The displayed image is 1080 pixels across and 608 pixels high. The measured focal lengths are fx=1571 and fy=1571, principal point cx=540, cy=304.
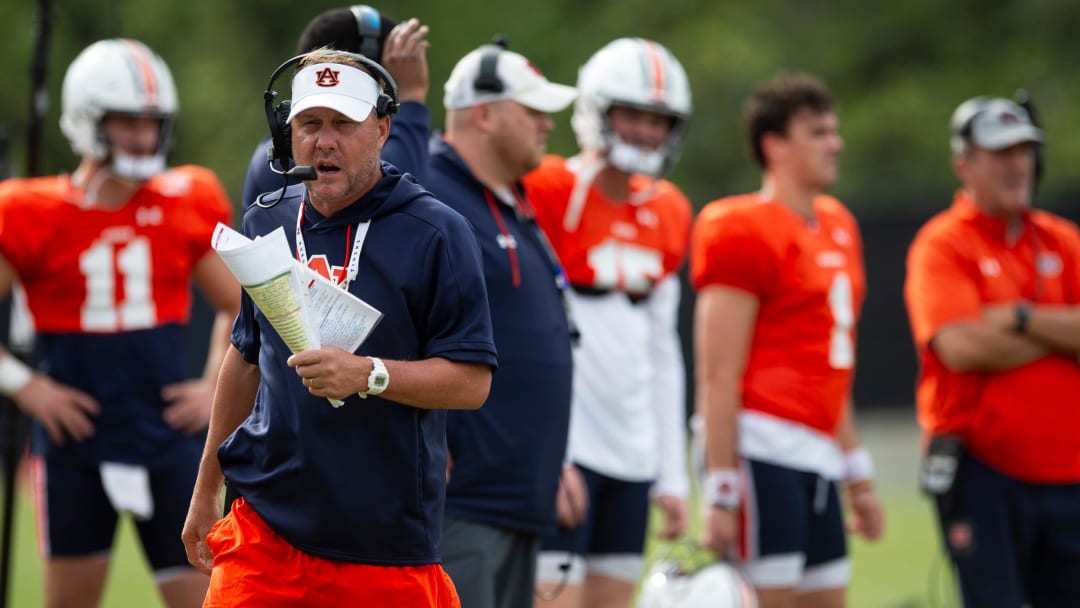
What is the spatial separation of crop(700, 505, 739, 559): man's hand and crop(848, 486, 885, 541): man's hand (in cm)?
74

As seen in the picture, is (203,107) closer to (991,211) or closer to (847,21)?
(847,21)

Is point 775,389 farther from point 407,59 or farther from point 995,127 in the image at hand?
point 407,59

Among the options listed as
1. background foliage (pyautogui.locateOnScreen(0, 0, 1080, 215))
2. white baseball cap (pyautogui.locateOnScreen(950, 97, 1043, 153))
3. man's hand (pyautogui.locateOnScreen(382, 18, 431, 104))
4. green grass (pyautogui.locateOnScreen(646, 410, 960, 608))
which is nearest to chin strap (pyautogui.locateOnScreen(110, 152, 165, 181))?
man's hand (pyautogui.locateOnScreen(382, 18, 431, 104))

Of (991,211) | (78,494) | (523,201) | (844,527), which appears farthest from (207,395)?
(991,211)

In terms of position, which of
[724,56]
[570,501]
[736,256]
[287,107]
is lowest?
[570,501]

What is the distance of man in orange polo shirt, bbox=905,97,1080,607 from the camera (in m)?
6.33

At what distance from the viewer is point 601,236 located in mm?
6137

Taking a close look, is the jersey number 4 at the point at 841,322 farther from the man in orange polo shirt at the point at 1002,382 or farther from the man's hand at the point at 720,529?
the man's hand at the point at 720,529

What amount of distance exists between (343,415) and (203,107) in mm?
20592

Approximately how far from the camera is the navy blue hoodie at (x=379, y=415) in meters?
3.71

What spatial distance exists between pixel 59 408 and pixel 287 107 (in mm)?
2774

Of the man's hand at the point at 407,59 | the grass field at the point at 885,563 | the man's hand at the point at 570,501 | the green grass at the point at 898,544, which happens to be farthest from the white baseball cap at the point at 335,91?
the green grass at the point at 898,544

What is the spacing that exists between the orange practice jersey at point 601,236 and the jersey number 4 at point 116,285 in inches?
65.5

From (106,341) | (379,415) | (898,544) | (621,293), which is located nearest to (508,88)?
(621,293)
